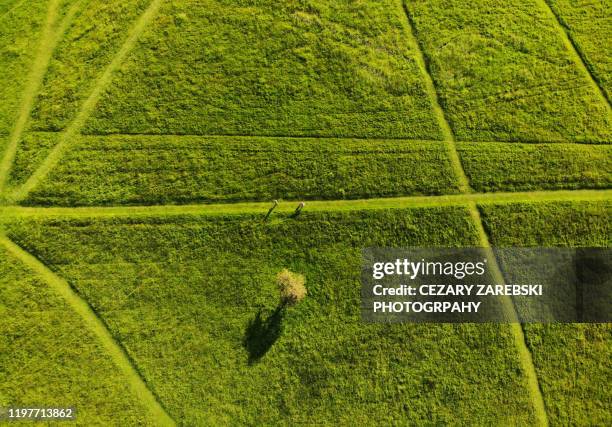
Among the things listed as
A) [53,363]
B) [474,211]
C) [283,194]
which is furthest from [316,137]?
[53,363]

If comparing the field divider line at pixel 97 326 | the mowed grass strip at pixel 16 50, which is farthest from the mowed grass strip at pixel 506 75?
the field divider line at pixel 97 326

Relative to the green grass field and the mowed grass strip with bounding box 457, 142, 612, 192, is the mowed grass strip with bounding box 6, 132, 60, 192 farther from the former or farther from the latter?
the mowed grass strip with bounding box 457, 142, 612, 192

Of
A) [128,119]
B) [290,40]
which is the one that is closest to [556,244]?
[290,40]

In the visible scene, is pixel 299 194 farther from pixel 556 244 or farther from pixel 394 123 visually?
pixel 556 244

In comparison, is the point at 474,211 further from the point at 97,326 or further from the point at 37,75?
the point at 37,75

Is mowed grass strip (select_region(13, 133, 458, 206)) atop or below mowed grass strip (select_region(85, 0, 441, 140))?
below

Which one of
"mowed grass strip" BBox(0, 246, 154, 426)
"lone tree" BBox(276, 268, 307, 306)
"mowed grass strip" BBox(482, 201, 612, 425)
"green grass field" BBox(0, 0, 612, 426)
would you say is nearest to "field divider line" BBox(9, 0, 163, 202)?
"green grass field" BBox(0, 0, 612, 426)
